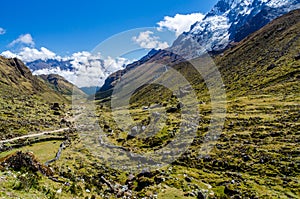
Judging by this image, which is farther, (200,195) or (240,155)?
(240,155)

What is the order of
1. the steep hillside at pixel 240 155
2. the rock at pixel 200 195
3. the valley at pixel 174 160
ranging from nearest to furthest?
the valley at pixel 174 160 → the rock at pixel 200 195 → the steep hillside at pixel 240 155

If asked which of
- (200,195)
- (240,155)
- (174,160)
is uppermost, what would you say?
(240,155)

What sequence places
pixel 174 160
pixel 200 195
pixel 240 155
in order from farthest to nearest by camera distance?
1. pixel 174 160
2. pixel 240 155
3. pixel 200 195

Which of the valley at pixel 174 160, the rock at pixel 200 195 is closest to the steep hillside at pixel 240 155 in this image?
the valley at pixel 174 160

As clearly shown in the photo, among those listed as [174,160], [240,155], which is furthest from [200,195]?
[174,160]

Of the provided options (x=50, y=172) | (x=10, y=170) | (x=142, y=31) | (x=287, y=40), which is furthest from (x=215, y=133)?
(x=287, y=40)

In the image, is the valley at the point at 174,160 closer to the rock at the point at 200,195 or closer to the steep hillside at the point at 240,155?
the steep hillside at the point at 240,155

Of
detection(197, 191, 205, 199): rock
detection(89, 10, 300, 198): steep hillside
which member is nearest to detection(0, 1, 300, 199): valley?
detection(89, 10, 300, 198): steep hillside

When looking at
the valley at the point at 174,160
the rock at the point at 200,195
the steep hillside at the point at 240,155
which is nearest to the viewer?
the valley at the point at 174,160

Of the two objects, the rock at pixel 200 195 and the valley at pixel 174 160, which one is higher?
the valley at pixel 174 160

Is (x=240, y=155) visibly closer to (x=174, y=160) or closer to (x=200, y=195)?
(x=174, y=160)

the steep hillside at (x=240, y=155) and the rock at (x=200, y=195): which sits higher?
the steep hillside at (x=240, y=155)

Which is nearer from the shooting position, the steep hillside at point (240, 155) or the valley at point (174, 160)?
the valley at point (174, 160)

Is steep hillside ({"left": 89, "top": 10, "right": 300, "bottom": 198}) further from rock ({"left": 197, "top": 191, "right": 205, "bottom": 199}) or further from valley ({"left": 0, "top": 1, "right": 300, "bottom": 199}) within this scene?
rock ({"left": 197, "top": 191, "right": 205, "bottom": 199})
